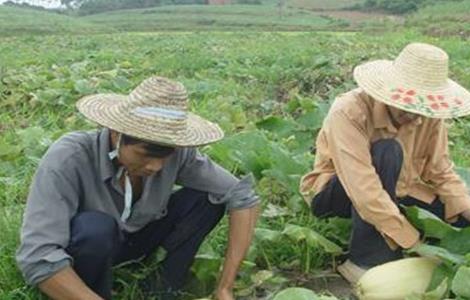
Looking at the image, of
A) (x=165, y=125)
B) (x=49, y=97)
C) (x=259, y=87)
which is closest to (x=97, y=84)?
(x=49, y=97)

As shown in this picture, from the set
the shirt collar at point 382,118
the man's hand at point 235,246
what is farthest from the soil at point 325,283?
the shirt collar at point 382,118

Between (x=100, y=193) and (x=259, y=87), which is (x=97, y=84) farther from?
(x=100, y=193)

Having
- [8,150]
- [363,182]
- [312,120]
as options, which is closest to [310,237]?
[363,182]

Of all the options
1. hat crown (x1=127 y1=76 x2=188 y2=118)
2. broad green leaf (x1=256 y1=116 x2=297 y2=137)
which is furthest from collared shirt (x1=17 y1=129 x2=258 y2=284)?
broad green leaf (x1=256 y1=116 x2=297 y2=137)

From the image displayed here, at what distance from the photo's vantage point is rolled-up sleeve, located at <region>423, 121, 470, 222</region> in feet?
11.1

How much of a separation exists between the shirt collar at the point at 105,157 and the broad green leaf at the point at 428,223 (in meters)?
1.12

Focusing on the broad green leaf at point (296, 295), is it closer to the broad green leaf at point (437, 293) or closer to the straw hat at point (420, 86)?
the broad green leaf at point (437, 293)

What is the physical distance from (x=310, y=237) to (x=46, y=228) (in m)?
1.20

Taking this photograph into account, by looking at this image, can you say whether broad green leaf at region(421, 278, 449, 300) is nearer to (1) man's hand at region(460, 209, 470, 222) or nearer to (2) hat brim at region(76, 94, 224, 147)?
(1) man's hand at region(460, 209, 470, 222)

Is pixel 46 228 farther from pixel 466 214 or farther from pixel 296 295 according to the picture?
pixel 466 214

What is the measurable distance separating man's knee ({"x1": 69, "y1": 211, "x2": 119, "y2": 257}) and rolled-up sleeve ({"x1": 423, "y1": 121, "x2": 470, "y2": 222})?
1.44 meters

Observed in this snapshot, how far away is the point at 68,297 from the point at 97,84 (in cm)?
443

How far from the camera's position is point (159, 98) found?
8.32ft

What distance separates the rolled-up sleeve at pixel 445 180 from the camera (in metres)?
3.38
